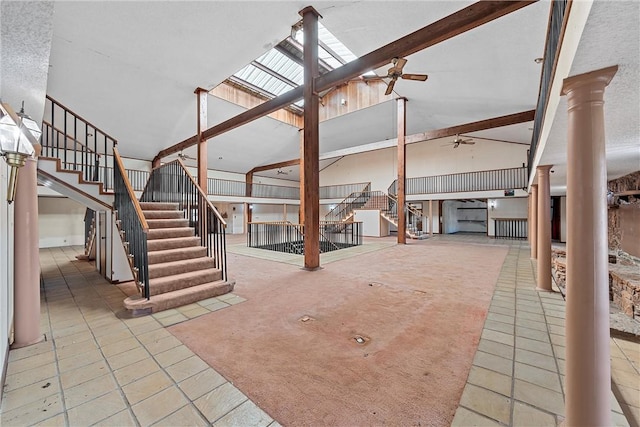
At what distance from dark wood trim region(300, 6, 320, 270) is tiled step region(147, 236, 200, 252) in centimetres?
203

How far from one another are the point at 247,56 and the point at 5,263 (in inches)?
212

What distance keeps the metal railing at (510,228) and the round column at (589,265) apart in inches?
522

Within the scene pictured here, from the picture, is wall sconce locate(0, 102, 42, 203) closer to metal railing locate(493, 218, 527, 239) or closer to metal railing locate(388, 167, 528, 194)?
metal railing locate(388, 167, 528, 194)

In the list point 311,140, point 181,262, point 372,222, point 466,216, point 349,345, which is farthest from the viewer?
point 466,216

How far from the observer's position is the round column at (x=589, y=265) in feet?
4.12

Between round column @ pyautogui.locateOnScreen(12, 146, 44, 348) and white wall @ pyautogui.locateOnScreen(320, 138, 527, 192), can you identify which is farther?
white wall @ pyautogui.locateOnScreen(320, 138, 527, 192)

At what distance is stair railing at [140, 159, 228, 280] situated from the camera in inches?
165

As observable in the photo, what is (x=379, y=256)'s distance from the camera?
21.8ft

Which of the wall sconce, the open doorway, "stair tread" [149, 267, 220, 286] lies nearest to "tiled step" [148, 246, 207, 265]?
"stair tread" [149, 267, 220, 286]

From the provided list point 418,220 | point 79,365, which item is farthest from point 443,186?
point 79,365

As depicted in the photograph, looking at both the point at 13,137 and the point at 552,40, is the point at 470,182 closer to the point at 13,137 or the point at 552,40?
the point at 552,40

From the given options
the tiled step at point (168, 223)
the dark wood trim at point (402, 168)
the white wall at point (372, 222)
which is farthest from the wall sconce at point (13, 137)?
the white wall at point (372, 222)

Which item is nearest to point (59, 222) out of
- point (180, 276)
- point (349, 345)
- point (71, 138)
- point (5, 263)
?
point (71, 138)

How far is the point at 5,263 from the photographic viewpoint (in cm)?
193
